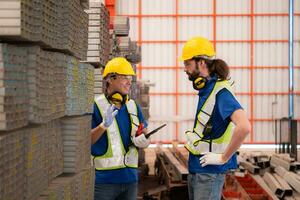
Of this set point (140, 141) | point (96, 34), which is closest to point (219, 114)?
point (140, 141)

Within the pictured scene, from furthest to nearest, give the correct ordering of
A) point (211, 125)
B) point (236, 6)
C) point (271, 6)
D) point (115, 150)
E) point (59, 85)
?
point (236, 6) → point (271, 6) → point (115, 150) → point (211, 125) → point (59, 85)

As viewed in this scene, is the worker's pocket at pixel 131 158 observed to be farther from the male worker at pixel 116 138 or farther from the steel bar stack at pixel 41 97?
the steel bar stack at pixel 41 97

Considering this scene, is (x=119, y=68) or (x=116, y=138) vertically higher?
(x=119, y=68)

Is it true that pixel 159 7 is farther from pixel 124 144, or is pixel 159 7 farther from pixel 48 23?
pixel 48 23

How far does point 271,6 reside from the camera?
21.1 meters

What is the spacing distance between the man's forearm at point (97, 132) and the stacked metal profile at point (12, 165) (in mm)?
1705

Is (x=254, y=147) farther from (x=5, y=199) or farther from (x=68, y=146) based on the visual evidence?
(x=5, y=199)

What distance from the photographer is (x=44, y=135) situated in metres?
3.63

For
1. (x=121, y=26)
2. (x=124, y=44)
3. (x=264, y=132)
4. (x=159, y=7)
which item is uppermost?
(x=159, y=7)

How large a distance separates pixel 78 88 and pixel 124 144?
2.23 ft

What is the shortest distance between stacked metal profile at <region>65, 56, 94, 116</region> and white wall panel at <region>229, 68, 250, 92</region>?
16234 mm

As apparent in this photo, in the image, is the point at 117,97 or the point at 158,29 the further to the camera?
the point at 158,29

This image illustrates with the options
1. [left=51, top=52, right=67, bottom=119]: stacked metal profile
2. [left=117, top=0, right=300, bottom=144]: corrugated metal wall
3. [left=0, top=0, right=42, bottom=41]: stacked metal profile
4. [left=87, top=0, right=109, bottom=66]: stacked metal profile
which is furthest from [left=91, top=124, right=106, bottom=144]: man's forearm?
[left=117, top=0, right=300, bottom=144]: corrugated metal wall

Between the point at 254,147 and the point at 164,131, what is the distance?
3457 mm
